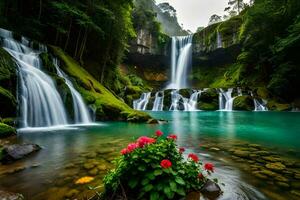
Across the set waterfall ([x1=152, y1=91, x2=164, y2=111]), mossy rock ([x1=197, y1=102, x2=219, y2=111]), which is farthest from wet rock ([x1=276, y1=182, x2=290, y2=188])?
waterfall ([x1=152, y1=91, x2=164, y2=111])

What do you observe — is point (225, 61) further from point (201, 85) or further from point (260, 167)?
point (260, 167)

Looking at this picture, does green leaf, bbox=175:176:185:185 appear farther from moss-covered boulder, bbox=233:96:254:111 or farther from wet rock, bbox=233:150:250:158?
moss-covered boulder, bbox=233:96:254:111

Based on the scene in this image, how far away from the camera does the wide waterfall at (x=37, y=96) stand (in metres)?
11.0

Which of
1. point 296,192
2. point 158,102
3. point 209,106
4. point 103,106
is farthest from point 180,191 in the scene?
point 158,102

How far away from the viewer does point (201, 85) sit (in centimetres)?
4509

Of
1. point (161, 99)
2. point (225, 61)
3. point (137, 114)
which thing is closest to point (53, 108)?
point (137, 114)

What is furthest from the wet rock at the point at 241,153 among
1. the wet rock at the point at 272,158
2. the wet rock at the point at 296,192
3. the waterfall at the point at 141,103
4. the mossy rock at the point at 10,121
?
the waterfall at the point at 141,103

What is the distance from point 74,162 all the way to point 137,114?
30.7 ft

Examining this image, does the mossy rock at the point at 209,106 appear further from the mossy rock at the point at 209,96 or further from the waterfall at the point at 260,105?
the waterfall at the point at 260,105

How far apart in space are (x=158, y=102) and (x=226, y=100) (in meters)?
8.31

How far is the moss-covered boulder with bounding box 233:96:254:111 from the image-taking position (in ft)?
85.0

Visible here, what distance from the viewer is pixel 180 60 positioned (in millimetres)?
44062

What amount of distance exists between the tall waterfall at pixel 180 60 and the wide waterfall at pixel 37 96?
3192 centimetres

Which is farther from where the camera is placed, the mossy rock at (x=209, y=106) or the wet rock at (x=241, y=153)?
the mossy rock at (x=209, y=106)
